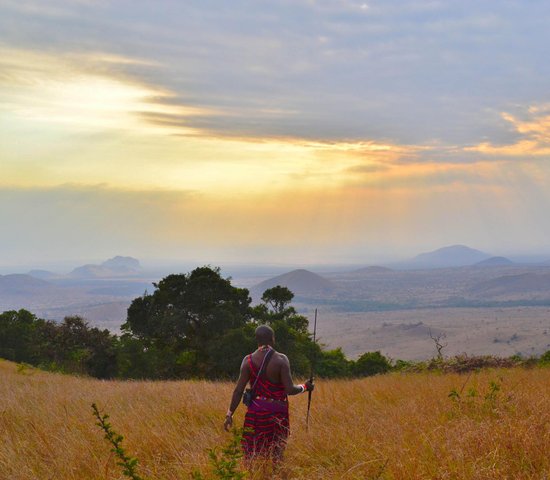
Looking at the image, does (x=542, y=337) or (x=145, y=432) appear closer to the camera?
(x=145, y=432)

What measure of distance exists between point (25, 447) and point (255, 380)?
3415 mm

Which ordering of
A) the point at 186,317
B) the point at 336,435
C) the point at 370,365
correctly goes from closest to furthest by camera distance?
the point at 336,435 < the point at 186,317 < the point at 370,365

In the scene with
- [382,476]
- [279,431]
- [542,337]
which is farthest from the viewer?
[542,337]

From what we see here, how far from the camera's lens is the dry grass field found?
5.66m

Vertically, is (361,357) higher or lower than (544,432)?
lower

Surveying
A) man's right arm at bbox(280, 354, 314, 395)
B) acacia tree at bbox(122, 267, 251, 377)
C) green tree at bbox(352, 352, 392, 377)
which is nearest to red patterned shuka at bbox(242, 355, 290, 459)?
man's right arm at bbox(280, 354, 314, 395)

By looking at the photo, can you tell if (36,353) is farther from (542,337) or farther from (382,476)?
(542,337)

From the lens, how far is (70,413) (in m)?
10.2

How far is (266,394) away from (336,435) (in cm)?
102

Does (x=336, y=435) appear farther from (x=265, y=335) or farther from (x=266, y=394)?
(x=265, y=335)

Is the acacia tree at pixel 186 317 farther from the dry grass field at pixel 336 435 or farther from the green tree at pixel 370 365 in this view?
the dry grass field at pixel 336 435

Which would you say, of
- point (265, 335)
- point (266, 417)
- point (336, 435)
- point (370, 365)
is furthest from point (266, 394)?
point (370, 365)

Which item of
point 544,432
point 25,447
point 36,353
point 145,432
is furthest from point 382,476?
point 36,353

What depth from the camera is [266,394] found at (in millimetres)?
6996
